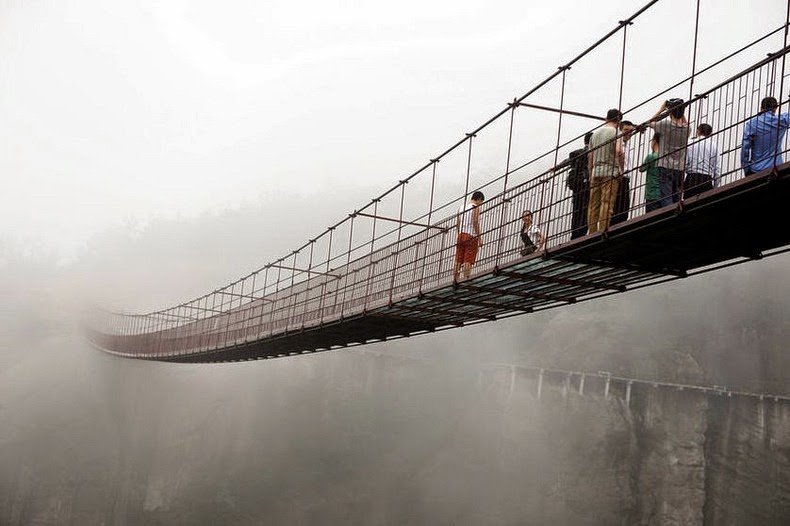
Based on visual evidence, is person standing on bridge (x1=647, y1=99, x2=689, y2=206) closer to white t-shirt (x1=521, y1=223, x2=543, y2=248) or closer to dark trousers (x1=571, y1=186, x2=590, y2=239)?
dark trousers (x1=571, y1=186, x2=590, y2=239)

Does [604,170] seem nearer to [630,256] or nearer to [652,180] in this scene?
[652,180]

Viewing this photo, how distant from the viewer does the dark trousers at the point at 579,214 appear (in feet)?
34.5

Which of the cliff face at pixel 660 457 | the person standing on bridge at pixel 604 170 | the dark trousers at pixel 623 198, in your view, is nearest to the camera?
the person standing on bridge at pixel 604 170

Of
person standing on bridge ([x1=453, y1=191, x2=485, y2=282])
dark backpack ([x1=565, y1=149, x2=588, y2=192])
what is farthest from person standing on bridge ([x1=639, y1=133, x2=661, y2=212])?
person standing on bridge ([x1=453, y1=191, x2=485, y2=282])

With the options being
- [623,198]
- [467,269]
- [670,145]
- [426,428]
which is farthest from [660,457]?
[670,145]

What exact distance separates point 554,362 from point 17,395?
1328 inches

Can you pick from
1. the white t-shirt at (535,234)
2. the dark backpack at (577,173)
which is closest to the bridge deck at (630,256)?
the white t-shirt at (535,234)

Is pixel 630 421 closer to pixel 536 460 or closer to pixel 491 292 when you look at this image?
pixel 536 460

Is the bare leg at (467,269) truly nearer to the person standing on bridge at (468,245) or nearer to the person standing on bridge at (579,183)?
the person standing on bridge at (468,245)

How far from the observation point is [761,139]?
846 centimetres

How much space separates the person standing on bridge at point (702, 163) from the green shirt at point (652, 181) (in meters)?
0.31

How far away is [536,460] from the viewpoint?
49062mm

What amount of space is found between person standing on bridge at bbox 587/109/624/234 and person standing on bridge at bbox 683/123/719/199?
81 cm

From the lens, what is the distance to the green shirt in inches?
370
